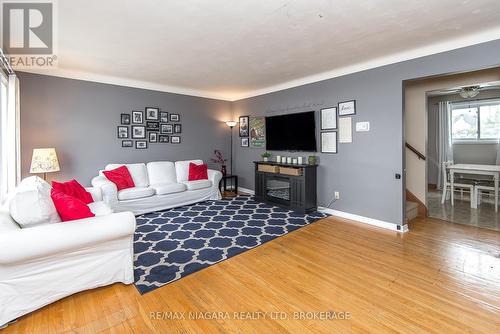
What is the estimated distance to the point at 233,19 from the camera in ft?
8.05

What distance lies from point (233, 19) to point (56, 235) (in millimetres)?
2464

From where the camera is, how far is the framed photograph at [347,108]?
4.03m

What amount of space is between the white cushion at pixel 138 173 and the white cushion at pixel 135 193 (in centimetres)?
36

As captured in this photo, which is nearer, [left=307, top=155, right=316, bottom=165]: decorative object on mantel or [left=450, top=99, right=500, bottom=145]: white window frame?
[left=307, top=155, right=316, bottom=165]: decorative object on mantel

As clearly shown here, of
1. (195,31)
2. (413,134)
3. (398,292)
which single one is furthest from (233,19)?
(413,134)

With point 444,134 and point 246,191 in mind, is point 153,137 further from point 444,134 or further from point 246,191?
point 444,134

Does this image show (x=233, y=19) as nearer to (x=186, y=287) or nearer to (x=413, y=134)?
(x=186, y=287)

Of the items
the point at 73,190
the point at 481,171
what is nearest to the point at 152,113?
the point at 73,190

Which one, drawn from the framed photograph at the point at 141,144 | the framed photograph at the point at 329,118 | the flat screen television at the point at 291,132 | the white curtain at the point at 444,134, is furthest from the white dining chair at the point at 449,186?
the framed photograph at the point at 141,144

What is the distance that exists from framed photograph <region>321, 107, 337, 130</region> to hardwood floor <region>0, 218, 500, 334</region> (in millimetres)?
2122

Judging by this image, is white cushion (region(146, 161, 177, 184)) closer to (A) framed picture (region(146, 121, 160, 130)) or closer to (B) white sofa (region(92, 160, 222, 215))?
(B) white sofa (region(92, 160, 222, 215))

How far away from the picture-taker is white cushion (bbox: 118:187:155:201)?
411 centimetres

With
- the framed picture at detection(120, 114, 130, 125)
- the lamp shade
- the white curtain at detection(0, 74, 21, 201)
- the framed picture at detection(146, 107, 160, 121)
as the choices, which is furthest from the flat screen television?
the white curtain at detection(0, 74, 21, 201)

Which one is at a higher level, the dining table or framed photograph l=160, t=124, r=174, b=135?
framed photograph l=160, t=124, r=174, b=135
